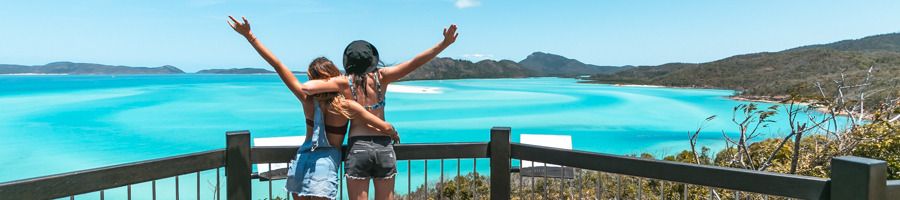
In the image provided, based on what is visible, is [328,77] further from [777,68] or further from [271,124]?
[777,68]

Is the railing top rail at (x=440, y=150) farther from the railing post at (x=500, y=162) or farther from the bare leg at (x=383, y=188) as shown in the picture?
the bare leg at (x=383, y=188)

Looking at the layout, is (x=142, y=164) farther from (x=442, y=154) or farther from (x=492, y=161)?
(x=492, y=161)

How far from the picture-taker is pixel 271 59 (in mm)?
2596

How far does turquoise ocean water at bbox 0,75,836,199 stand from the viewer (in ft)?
84.0

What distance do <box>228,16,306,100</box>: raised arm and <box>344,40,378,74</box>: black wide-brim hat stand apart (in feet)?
0.75

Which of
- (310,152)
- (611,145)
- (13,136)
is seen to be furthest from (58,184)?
(13,136)

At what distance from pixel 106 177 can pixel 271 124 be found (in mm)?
34628

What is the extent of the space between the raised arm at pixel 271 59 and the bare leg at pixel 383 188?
1.72 feet

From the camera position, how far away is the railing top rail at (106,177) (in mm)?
2168

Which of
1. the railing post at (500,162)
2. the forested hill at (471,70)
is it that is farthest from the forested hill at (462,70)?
the railing post at (500,162)

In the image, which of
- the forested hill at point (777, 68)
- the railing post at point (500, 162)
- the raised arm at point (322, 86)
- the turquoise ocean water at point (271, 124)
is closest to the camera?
the raised arm at point (322, 86)

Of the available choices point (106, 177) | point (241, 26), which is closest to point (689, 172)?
point (241, 26)

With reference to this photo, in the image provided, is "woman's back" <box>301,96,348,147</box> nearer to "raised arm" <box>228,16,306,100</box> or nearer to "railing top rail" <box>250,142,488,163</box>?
"raised arm" <box>228,16,306,100</box>

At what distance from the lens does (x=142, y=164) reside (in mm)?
2553
